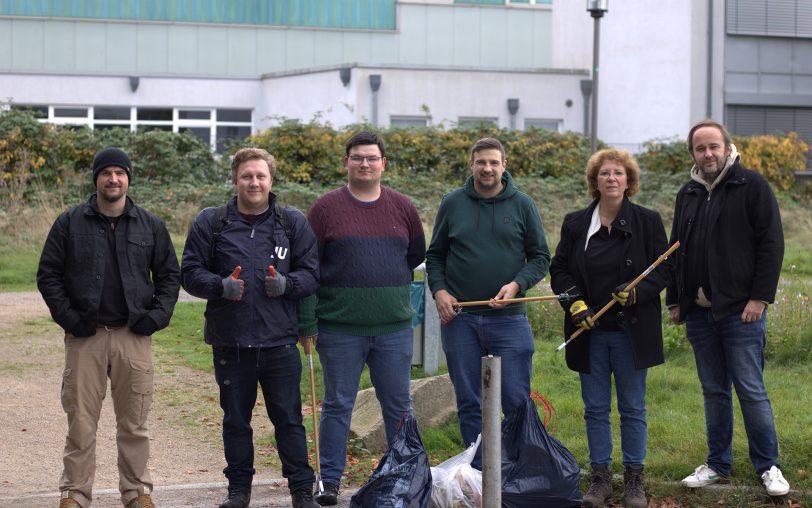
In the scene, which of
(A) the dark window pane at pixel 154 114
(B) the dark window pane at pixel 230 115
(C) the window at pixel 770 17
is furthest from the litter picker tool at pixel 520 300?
(B) the dark window pane at pixel 230 115

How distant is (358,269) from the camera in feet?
21.4

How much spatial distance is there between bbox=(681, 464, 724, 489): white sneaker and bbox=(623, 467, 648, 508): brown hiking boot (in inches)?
10.3

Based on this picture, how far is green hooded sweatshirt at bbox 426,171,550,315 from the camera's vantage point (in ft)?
21.6

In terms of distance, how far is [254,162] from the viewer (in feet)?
20.9

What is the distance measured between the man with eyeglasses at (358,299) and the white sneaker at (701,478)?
1635mm

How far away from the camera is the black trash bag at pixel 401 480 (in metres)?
5.82

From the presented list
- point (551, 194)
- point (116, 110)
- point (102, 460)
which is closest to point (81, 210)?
point (102, 460)

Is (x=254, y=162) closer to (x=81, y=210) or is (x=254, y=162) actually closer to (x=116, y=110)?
(x=81, y=210)

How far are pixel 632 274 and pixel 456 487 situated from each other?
1502 mm

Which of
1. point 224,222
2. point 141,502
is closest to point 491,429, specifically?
point 224,222

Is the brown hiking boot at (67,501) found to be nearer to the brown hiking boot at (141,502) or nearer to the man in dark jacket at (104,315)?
the man in dark jacket at (104,315)

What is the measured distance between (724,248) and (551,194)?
1585 cm

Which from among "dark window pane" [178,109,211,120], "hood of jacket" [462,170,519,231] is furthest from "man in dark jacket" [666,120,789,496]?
"dark window pane" [178,109,211,120]

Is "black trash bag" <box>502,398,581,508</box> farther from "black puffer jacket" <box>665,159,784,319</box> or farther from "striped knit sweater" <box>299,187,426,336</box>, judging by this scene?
"black puffer jacket" <box>665,159,784,319</box>
